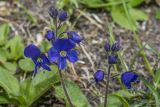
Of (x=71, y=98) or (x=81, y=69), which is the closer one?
(x=71, y=98)

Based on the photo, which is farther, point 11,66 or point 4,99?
point 11,66

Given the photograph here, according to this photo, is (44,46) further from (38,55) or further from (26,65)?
(38,55)

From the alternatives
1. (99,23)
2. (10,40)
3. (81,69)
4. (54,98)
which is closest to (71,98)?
(54,98)

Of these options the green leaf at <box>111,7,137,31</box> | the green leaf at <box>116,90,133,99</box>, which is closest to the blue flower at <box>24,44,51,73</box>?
the green leaf at <box>116,90,133,99</box>

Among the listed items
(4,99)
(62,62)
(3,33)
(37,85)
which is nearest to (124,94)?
(37,85)

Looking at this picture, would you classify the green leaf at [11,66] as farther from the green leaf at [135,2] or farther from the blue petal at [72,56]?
the green leaf at [135,2]

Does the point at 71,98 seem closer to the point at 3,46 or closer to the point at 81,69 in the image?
the point at 81,69
